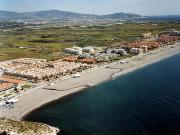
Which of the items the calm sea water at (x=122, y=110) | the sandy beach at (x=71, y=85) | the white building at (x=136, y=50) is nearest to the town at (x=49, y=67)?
the white building at (x=136, y=50)

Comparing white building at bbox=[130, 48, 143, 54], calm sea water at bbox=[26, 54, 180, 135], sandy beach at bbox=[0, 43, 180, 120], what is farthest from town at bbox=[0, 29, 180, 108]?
calm sea water at bbox=[26, 54, 180, 135]

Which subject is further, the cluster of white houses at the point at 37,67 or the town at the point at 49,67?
the cluster of white houses at the point at 37,67

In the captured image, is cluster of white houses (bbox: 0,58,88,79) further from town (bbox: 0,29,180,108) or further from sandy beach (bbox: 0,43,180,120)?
sandy beach (bbox: 0,43,180,120)

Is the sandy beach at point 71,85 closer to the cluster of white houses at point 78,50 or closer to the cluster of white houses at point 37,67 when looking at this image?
the cluster of white houses at point 37,67

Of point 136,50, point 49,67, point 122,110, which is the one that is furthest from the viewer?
point 136,50

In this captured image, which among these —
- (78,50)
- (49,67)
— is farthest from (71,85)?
(78,50)

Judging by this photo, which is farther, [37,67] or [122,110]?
[37,67]

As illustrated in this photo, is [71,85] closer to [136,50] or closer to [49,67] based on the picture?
[49,67]
